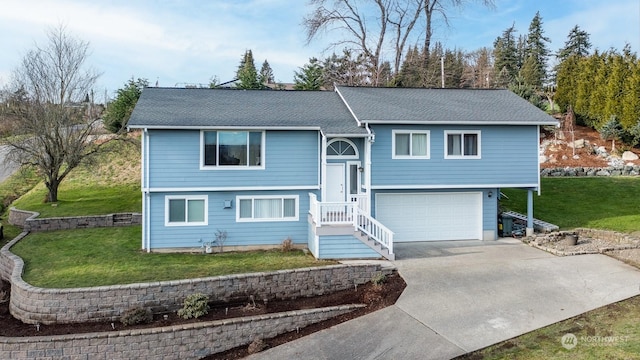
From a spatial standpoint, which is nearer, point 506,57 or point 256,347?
point 256,347

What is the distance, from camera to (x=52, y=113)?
67.1ft

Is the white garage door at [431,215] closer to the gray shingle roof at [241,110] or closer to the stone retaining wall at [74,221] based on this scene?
the gray shingle roof at [241,110]

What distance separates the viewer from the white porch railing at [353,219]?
1331cm

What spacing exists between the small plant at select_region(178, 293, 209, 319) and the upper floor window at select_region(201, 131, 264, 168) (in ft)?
17.4

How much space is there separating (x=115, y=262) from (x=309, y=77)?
21.9 meters

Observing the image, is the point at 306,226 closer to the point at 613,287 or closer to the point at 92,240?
the point at 92,240

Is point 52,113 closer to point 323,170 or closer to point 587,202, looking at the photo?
point 323,170

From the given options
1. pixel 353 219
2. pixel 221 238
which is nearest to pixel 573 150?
pixel 353 219

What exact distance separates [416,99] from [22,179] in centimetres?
2647

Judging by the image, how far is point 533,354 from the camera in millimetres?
7918

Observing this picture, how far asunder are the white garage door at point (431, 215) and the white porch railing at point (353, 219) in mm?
2294

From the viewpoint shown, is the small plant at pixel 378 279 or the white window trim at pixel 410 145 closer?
the small plant at pixel 378 279

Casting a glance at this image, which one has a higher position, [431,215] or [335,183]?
[335,183]

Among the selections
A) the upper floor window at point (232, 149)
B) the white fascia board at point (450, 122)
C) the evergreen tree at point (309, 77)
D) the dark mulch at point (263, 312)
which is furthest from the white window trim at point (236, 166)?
the evergreen tree at point (309, 77)
